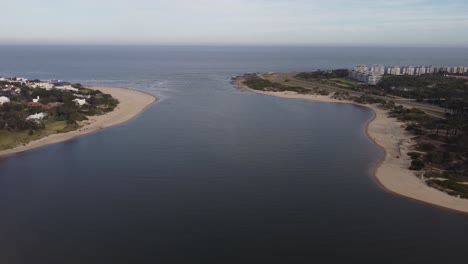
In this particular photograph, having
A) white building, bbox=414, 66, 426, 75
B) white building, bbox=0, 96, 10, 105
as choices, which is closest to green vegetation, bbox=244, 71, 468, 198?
white building, bbox=414, 66, 426, 75

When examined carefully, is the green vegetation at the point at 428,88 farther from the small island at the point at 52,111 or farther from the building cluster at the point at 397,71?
the small island at the point at 52,111

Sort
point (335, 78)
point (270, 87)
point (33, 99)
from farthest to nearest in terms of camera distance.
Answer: point (335, 78) < point (270, 87) < point (33, 99)

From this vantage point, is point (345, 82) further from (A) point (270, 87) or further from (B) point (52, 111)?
(B) point (52, 111)

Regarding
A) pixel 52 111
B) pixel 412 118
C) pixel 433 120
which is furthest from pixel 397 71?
pixel 52 111

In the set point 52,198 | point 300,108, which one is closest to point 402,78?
point 300,108

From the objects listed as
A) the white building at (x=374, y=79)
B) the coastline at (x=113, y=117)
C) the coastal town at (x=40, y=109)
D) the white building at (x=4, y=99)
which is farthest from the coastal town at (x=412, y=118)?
the white building at (x=4, y=99)

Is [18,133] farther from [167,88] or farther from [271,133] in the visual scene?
[167,88]
